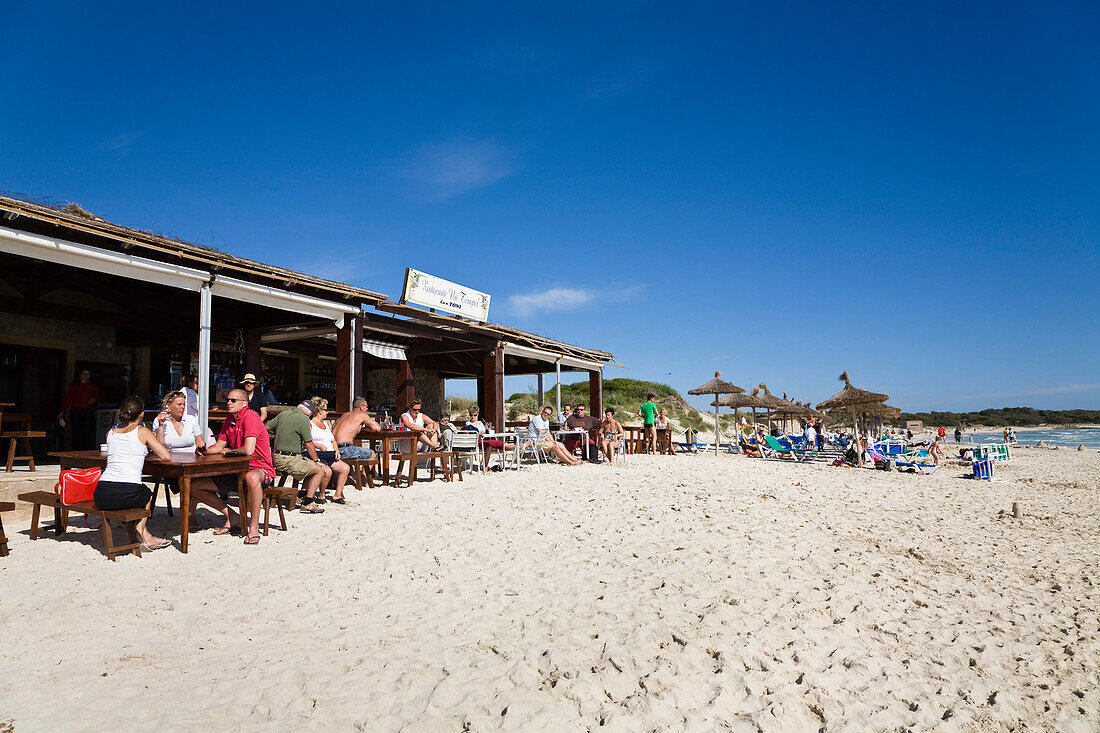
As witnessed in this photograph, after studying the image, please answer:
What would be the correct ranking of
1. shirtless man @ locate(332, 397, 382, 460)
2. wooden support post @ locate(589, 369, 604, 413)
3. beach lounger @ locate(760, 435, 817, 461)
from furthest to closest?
wooden support post @ locate(589, 369, 604, 413) → beach lounger @ locate(760, 435, 817, 461) → shirtless man @ locate(332, 397, 382, 460)

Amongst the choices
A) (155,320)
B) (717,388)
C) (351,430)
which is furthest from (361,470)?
(717,388)

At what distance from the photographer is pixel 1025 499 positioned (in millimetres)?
8180

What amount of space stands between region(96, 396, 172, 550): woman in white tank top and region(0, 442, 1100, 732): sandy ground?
0.40 meters

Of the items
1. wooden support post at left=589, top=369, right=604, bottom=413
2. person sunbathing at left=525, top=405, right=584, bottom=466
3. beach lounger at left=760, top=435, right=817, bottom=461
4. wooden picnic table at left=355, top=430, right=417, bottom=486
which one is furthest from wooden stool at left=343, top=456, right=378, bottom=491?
beach lounger at left=760, top=435, right=817, bottom=461

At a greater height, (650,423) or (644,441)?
(650,423)

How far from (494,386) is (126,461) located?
813cm

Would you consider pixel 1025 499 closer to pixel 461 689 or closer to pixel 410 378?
pixel 461 689

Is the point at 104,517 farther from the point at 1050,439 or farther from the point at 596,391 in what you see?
the point at 1050,439

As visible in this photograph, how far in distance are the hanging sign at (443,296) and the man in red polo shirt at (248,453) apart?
4.93 meters

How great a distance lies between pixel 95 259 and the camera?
5871 millimetres

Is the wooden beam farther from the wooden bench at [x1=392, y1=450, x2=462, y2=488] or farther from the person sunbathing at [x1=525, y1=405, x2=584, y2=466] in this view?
the wooden bench at [x1=392, y1=450, x2=462, y2=488]

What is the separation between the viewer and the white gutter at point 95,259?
5.36m

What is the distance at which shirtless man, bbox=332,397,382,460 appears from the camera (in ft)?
22.2

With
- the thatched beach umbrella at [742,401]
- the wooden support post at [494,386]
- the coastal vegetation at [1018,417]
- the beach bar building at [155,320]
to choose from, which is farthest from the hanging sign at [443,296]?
the coastal vegetation at [1018,417]
